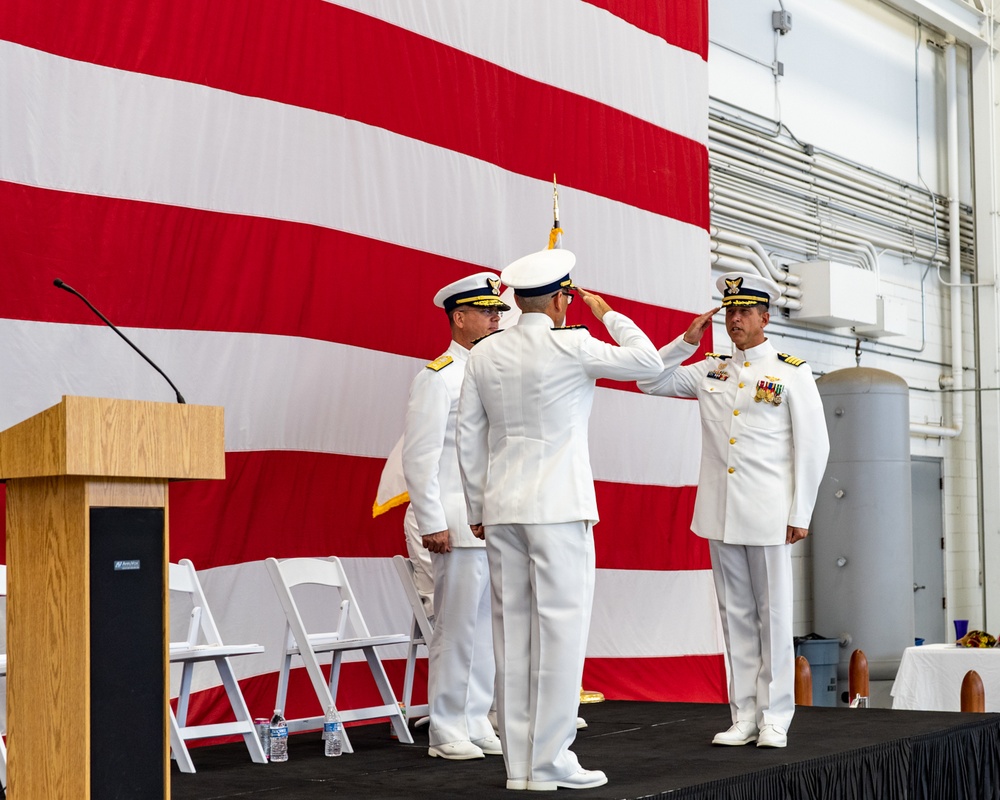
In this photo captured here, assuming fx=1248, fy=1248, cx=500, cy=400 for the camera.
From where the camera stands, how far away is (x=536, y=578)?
289cm

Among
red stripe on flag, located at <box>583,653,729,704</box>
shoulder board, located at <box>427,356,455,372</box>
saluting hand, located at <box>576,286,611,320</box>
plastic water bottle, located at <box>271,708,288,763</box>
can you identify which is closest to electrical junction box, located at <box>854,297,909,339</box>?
red stripe on flag, located at <box>583,653,729,704</box>

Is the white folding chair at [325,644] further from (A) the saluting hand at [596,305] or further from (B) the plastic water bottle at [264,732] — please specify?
(A) the saluting hand at [596,305]

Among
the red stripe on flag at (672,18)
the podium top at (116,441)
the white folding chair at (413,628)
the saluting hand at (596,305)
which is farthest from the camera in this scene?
the red stripe on flag at (672,18)

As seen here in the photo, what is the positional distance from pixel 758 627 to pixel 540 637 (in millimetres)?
1068

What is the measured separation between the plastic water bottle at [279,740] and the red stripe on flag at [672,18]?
3.67m

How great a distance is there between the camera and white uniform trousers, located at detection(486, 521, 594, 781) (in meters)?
2.84

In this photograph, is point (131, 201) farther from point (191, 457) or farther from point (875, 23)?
point (875, 23)

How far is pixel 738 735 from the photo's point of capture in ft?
12.0

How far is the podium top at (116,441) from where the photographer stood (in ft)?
6.31

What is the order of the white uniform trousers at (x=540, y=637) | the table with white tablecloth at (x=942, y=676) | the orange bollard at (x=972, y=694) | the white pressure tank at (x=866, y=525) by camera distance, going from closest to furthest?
1. the white uniform trousers at (x=540, y=637)
2. the orange bollard at (x=972, y=694)
3. the table with white tablecloth at (x=942, y=676)
4. the white pressure tank at (x=866, y=525)

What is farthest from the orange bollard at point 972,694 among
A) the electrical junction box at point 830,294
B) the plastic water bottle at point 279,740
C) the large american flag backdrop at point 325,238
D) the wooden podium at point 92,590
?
the wooden podium at point 92,590

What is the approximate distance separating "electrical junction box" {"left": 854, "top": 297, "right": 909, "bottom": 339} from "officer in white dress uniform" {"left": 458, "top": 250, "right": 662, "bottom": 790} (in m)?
5.26

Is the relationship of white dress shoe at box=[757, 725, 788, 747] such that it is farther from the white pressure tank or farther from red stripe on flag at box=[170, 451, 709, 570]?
the white pressure tank

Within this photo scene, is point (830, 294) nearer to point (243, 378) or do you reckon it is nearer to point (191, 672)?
point (243, 378)
